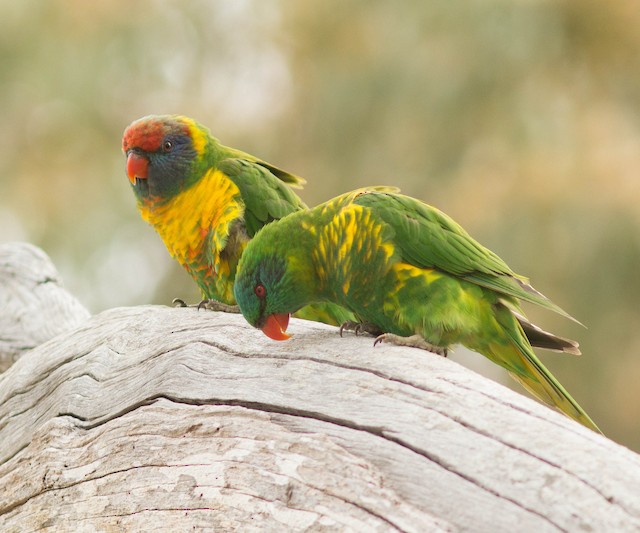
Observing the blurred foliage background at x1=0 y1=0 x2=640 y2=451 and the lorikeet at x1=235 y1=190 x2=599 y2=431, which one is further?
the blurred foliage background at x1=0 y1=0 x2=640 y2=451

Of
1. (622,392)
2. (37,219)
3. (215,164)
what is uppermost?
(37,219)

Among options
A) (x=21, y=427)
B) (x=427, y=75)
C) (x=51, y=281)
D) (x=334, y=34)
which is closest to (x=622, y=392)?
(x=427, y=75)

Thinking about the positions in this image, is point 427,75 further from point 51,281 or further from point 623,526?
point 623,526

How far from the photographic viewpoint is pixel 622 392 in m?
6.36

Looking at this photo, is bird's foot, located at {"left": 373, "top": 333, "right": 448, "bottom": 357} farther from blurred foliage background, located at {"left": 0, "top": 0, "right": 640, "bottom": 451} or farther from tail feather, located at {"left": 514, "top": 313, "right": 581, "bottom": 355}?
blurred foliage background, located at {"left": 0, "top": 0, "right": 640, "bottom": 451}

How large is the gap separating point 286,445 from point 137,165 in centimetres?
190

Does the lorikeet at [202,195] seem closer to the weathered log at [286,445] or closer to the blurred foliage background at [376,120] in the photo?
the weathered log at [286,445]

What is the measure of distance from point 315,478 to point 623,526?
2.36 ft

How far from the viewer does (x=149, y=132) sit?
3.50m

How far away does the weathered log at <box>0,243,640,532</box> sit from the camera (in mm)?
1698

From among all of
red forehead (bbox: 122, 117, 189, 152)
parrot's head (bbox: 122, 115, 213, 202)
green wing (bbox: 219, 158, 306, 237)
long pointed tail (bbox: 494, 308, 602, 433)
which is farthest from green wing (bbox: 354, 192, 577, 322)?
red forehead (bbox: 122, 117, 189, 152)

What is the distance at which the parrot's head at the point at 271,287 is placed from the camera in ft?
8.31

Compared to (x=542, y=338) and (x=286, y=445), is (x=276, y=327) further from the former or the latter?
(x=542, y=338)

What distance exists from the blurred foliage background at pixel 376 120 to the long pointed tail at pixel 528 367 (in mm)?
3268
